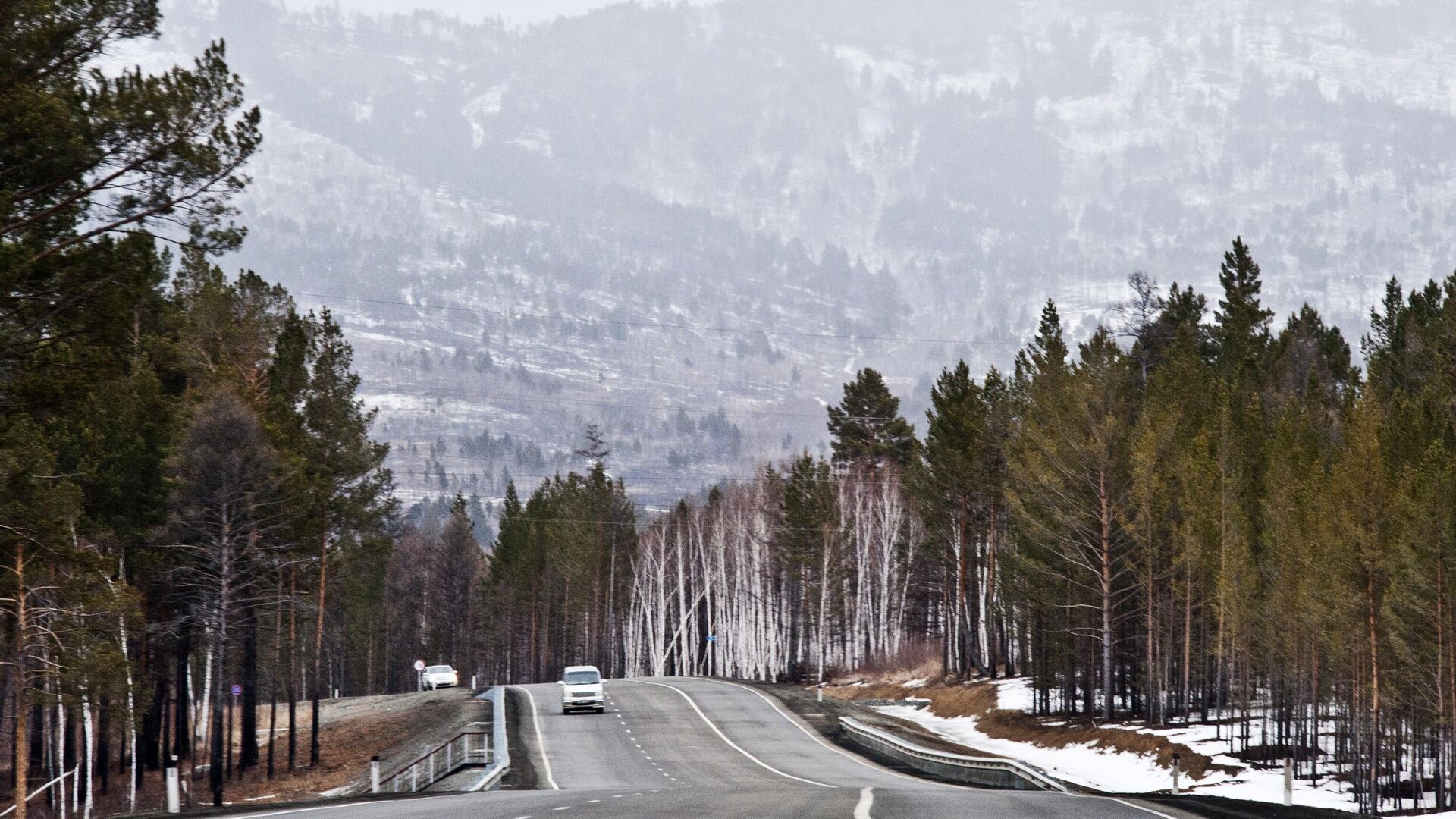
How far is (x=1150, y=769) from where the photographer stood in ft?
143

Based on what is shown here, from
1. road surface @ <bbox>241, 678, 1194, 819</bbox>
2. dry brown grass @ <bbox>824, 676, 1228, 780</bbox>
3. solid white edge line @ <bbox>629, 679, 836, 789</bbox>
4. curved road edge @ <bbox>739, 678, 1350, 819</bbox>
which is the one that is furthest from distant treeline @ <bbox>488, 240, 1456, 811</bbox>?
solid white edge line @ <bbox>629, 679, 836, 789</bbox>

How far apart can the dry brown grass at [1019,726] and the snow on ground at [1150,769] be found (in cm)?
28

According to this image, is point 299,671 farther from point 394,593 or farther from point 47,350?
point 47,350

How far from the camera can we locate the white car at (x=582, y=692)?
195 feet

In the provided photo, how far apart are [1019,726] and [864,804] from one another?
36.0m

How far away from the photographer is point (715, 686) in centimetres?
7469

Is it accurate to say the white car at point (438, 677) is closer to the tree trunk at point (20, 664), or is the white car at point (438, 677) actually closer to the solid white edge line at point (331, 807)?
the tree trunk at point (20, 664)

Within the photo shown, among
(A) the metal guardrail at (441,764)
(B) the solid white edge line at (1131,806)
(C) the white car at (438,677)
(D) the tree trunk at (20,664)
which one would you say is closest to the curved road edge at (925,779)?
(B) the solid white edge line at (1131,806)

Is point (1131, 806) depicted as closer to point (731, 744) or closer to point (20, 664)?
point (20, 664)

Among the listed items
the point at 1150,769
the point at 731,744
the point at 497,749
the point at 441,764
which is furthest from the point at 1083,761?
the point at 441,764

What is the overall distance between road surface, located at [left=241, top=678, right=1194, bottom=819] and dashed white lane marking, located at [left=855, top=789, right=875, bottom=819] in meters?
0.03

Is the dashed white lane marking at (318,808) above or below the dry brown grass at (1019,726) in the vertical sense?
above

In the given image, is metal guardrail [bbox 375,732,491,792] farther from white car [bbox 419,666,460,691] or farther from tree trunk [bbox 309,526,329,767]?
white car [bbox 419,666,460,691]

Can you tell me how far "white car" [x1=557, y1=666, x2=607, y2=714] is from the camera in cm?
5950
